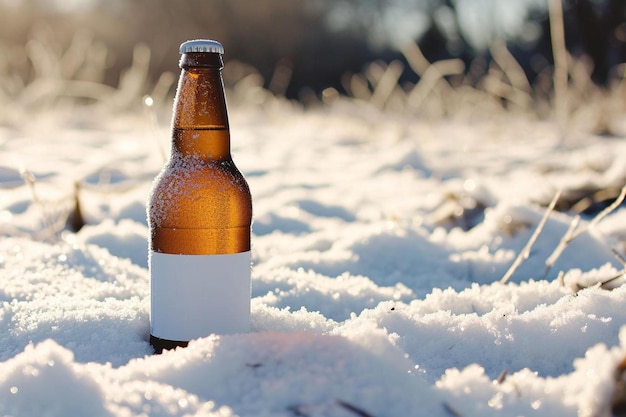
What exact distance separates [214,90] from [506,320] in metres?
0.79

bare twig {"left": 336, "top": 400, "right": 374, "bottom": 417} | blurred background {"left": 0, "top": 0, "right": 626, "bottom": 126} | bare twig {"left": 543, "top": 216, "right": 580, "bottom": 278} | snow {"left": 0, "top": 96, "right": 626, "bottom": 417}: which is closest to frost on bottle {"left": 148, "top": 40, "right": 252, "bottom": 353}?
snow {"left": 0, "top": 96, "right": 626, "bottom": 417}

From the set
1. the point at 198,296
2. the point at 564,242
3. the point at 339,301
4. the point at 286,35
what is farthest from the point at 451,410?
the point at 286,35

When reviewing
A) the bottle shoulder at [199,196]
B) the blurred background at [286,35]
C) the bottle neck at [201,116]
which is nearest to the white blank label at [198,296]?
the bottle shoulder at [199,196]

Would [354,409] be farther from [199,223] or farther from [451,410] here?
[199,223]

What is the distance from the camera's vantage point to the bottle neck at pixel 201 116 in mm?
1625

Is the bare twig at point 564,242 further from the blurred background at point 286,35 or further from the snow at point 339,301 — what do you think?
the blurred background at point 286,35

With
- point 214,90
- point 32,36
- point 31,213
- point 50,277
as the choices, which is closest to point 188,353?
point 214,90

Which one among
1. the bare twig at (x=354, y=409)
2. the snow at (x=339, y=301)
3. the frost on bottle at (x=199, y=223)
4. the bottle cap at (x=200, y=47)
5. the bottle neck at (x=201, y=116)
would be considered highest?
the bottle cap at (x=200, y=47)

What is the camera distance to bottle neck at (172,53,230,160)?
64.0 inches

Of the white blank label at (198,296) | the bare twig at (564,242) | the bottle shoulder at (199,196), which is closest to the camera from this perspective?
the white blank label at (198,296)

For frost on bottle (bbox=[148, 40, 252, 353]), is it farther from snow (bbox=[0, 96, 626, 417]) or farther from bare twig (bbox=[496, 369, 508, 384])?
bare twig (bbox=[496, 369, 508, 384])

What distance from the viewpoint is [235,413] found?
1083 millimetres

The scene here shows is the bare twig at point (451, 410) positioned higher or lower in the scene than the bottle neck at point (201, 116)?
lower

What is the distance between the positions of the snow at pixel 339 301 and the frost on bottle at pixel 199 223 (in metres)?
0.12
